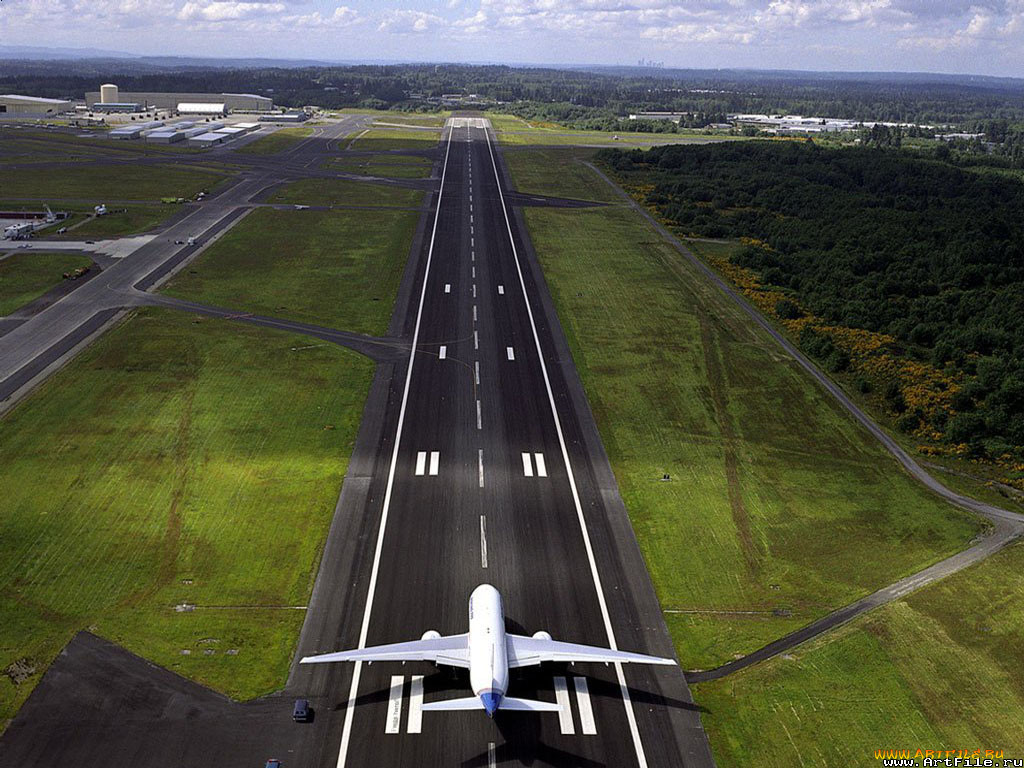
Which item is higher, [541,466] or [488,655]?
[541,466]

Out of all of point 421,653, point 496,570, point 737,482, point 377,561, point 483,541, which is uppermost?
point 737,482

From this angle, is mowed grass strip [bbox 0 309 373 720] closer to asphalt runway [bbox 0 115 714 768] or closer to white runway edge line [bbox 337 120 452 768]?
asphalt runway [bbox 0 115 714 768]

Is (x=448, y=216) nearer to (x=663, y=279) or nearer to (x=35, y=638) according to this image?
(x=663, y=279)

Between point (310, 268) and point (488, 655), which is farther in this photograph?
point (310, 268)

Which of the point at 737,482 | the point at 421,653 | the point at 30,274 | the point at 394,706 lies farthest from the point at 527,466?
the point at 30,274

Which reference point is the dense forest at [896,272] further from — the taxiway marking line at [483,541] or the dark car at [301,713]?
the dark car at [301,713]

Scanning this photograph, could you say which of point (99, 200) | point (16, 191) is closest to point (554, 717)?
point (99, 200)

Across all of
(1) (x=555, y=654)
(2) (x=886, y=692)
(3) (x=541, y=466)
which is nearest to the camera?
(1) (x=555, y=654)

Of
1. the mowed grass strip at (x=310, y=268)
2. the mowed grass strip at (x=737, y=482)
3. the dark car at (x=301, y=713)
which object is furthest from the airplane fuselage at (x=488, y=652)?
the mowed grass strip at (x=310, y=268)

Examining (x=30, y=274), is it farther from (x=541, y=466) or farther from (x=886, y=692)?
(x=886, y=692)

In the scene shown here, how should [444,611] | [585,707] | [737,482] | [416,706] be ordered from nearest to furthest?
1. [416,706]
2. [585,707]
3. [444,611]
4. [737,482]
